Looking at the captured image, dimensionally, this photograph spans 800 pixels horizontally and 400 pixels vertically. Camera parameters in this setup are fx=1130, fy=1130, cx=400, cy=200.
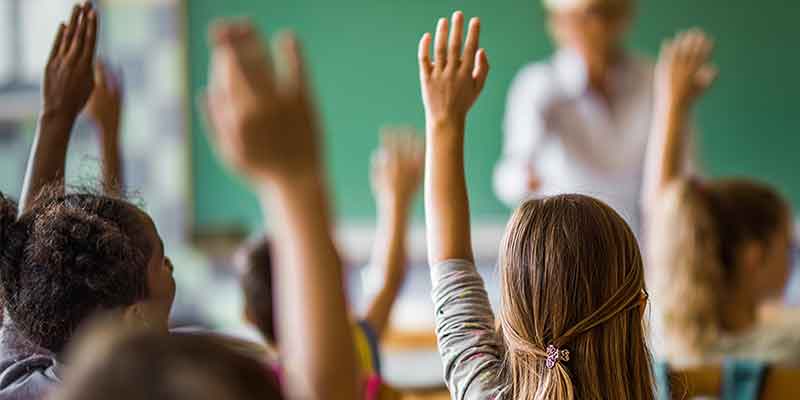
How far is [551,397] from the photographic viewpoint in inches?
51.4

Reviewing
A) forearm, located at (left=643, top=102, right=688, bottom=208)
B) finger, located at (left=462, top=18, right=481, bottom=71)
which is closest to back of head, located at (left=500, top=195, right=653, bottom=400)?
finger, located at (left=462, top=18, right=481, bottom=71)

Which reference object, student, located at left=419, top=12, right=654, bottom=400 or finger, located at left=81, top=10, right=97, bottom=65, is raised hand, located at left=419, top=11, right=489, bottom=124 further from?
finger, located at left=81, top=10, right=97, bottom=65

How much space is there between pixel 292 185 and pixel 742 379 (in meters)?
1.22

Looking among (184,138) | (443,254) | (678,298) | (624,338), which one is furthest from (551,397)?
(184,138)

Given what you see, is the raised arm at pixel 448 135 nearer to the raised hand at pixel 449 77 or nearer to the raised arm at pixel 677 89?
the raised hand at pixel 449 77

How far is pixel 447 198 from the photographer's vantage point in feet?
4.71

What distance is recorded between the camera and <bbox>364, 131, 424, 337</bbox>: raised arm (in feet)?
7.02

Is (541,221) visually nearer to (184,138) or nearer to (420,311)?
(420,311)

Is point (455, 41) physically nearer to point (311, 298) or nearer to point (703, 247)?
point (311, 298)

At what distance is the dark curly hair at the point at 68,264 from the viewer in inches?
50.6

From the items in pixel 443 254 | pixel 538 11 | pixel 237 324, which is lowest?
pixel 237 324

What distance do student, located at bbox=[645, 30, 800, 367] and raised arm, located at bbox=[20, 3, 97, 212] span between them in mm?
1269

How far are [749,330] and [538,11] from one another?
246cm

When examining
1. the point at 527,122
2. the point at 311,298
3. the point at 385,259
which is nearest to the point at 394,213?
the point at 385,259
